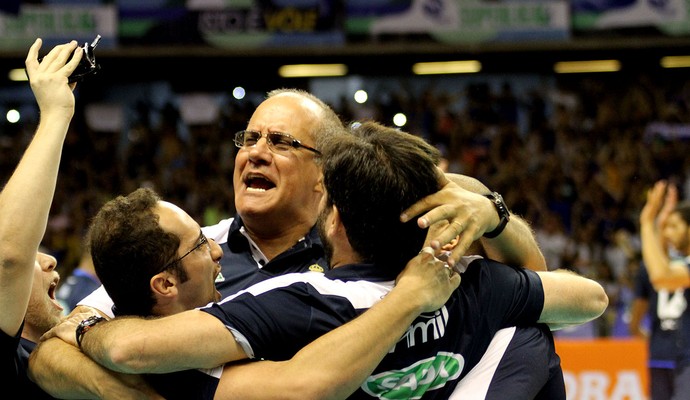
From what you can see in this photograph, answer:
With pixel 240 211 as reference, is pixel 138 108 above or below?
below

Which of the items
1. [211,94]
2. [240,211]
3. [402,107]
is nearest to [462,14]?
[402,107]

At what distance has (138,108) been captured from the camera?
17.2m

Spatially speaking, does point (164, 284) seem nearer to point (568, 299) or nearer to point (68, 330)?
point (68, 330)

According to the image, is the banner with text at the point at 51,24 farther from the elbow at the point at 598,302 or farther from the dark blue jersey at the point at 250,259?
the elbow at the point at 598,302

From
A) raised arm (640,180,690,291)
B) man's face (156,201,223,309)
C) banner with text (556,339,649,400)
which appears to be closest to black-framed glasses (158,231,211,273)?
man's face (156,201,223,309)

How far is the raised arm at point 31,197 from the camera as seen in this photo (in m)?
2.72

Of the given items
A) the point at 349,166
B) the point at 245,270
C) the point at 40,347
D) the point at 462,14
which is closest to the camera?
the point at 349,166

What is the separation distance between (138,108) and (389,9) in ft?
17.1

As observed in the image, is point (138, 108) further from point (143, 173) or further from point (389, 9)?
point (389, 9)

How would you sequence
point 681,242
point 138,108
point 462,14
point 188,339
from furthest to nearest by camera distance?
point 138,108
point 462,14
point 681,242
point 188,339

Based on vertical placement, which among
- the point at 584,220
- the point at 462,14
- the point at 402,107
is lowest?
the point at 584,220

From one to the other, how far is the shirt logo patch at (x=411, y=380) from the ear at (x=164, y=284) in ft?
2.05

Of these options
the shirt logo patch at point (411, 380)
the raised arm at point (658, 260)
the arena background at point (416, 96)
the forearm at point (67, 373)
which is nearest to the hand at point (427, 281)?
the shirt logo patch at point (411, 380)

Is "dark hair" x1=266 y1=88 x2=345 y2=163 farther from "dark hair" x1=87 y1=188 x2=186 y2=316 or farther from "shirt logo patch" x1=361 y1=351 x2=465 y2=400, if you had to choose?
"shirt logo patch" x1=361 y1=351 x2=465 y2=400
